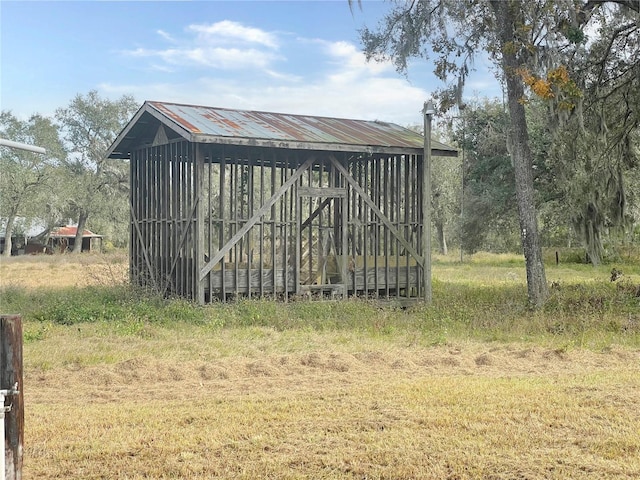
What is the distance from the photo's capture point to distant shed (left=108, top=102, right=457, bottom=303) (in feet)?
49.9

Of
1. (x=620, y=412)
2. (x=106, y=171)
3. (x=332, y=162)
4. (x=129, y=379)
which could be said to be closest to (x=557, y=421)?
(x=620, y=412)

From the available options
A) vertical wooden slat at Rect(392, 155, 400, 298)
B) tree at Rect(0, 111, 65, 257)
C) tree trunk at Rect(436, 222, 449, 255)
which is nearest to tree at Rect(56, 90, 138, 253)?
tree at Rect(0, 111, 65, 257)

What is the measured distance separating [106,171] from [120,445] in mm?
51436

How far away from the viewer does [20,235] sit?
189 feet

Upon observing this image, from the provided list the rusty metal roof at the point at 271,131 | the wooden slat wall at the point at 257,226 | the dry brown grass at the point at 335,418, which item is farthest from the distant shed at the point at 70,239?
the dry brown grass at the point at 335,418

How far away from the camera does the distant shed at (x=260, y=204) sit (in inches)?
599

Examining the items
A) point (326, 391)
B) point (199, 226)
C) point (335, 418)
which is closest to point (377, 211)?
point (199, 226)

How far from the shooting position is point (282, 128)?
16.4 metres

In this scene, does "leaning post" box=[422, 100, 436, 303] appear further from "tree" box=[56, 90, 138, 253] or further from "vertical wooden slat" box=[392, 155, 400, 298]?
"tree" box=[56, 90, 138, 253]

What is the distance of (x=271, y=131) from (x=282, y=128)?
69 centimetres

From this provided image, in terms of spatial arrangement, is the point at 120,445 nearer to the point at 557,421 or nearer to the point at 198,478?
the point at 198,478

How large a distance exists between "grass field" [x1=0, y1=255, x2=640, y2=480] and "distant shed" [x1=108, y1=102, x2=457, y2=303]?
3.54 feet

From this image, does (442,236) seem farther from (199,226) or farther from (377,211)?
(199,226)

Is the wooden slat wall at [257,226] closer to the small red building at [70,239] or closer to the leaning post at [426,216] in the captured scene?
the leaning post at [426,216]
